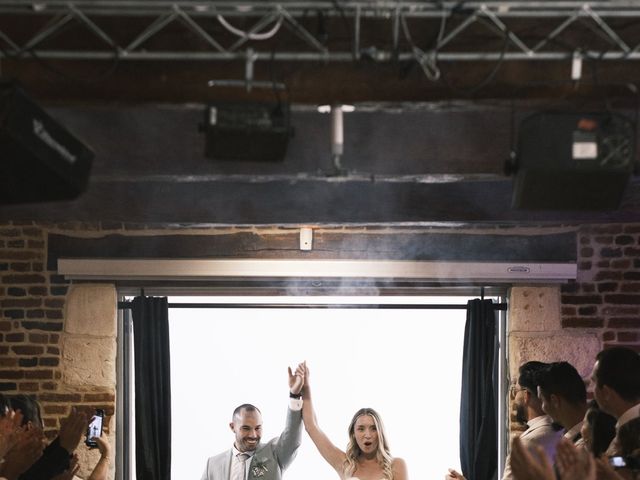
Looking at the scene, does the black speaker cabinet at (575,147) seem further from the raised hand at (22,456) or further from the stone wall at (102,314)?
the stone wall at (102,314)

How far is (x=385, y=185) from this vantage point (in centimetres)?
591

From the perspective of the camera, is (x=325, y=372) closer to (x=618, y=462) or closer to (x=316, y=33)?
(x=316, y=33)

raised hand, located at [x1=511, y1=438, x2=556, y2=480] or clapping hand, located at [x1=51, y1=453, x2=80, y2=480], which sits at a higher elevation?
raised hand, located at [x1=511, y1=438, x2=556, y2=480]

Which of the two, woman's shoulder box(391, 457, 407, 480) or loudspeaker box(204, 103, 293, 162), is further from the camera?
woman's shoulder box(391, 457, 407, 480)

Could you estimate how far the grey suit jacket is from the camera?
679 cm

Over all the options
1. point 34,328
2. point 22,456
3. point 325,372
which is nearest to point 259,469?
point 325,372

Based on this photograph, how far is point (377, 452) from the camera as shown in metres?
6.63

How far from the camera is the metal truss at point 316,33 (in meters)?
3.70

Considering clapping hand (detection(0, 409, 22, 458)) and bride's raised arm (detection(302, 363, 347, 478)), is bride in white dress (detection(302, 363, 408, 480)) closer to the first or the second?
bride's raised arm (detection(302, 363, 347, 478))

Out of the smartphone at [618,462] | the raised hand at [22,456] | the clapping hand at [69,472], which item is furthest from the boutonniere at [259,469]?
the smartphone at [618,462]

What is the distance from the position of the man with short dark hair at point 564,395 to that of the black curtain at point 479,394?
180cm

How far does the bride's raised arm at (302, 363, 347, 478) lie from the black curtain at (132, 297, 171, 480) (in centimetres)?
86

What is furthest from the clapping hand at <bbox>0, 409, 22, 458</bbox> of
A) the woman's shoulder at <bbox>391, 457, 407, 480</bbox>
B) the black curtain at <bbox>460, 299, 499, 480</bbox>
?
the black curtain at <bbox>460, 299, 499, 480</bbox>

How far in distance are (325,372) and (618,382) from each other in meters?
3.03
